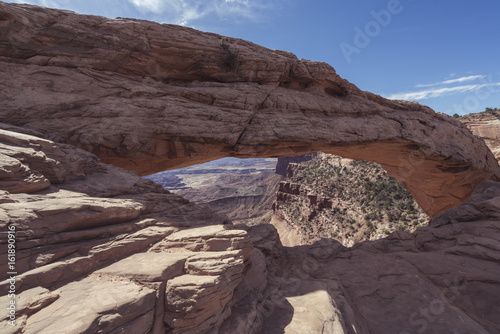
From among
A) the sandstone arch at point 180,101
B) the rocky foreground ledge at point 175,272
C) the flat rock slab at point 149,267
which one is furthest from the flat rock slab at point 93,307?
the sandstone arch at point 180,101

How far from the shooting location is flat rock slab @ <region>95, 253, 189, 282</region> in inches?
196

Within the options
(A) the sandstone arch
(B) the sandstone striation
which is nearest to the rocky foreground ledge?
(A) the sandstone arch

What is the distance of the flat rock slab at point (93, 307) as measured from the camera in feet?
11.3

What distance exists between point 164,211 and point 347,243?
1085 inches

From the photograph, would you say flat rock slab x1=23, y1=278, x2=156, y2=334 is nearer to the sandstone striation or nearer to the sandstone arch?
the sandstone arch

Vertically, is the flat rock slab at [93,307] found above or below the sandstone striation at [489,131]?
below

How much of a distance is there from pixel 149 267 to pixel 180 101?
8.89 m

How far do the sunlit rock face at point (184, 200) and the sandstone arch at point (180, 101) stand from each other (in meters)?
0.08

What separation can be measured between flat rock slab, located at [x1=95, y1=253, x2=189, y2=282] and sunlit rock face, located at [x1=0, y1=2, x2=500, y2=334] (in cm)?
3

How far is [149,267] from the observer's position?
5211 mm

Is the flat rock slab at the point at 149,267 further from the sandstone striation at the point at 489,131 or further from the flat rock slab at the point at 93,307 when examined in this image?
the sandstone striation at the point at 489,131

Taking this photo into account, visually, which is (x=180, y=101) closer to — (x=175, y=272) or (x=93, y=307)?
(x=175, y=272)

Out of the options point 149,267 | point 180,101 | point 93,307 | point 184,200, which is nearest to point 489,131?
point 180,101

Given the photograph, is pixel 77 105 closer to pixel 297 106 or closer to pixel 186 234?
pixel 186 234
